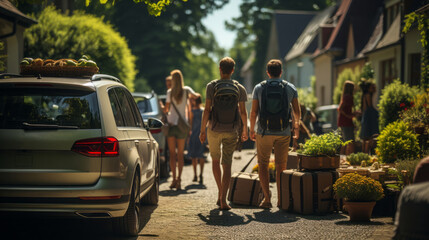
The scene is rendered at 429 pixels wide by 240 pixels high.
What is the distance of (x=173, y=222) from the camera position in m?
7.79

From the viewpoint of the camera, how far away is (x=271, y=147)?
8.95m

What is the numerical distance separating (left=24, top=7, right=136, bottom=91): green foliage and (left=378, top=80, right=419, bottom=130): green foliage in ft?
26.4

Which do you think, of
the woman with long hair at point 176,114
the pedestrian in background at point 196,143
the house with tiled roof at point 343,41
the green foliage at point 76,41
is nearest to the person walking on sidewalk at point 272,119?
the woman with long hair at point 176,114

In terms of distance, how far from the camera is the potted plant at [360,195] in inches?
304

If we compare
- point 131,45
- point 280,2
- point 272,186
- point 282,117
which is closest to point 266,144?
point 282,117

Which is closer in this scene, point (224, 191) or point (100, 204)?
point (100, 204)

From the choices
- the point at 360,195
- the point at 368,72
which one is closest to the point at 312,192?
the point at 360,195

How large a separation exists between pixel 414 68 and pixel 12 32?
13464mm

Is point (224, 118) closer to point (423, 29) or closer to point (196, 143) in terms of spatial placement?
point (196, 143)

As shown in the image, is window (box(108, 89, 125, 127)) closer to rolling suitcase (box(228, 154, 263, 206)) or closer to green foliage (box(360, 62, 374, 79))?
rolling suitcase (box(228, 154, 263, 206))

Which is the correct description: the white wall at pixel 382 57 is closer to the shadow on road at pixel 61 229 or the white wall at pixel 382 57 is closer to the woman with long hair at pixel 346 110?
the woman with long hair at pixel 346 110

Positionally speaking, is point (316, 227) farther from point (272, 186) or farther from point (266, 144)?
point (272, 186)

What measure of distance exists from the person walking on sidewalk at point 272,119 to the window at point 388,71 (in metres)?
16.2

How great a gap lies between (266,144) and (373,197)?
176cm
